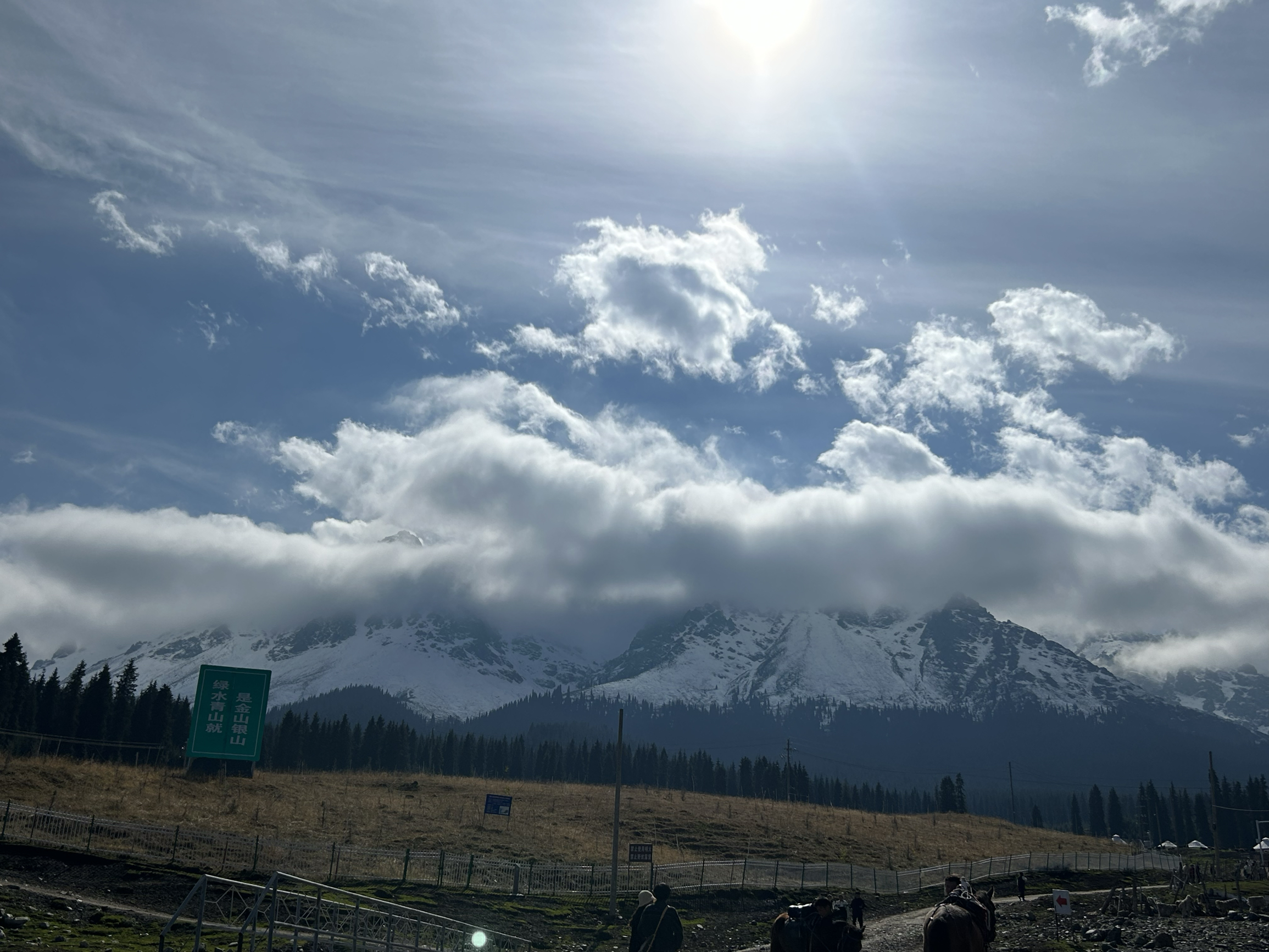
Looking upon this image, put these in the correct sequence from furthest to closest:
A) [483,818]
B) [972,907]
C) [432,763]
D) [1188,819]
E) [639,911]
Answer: [432,763] < [1188,819] < [483,818] < [639,911] < [972,907]

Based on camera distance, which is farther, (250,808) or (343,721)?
(343,721)

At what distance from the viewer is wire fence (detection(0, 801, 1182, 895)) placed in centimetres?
3600

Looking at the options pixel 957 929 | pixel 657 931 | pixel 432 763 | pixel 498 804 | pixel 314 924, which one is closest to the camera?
pixel 957 929

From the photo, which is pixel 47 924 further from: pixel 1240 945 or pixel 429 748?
pixel 429 748

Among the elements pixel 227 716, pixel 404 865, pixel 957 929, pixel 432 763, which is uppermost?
pixel 227 716

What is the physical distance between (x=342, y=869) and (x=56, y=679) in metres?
85.5

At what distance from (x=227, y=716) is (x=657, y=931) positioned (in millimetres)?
36525

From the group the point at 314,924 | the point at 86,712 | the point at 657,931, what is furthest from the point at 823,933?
the point at 86,712

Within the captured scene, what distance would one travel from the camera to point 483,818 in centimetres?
5825

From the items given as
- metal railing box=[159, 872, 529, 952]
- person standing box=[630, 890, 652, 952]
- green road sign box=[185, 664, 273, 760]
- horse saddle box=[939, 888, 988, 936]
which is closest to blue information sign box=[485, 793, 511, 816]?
green road sign box=[185, 664, 273, 760]

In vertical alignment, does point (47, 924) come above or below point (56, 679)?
below

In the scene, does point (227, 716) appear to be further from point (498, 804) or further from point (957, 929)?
point (957, 929)

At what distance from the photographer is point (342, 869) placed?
3878 centimetres

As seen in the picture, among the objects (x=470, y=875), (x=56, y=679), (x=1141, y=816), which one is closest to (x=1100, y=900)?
(x=470, y=875)
